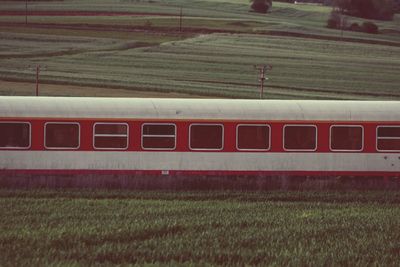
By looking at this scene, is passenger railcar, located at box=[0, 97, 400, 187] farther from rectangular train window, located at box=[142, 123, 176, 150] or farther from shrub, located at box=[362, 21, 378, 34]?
shrub, located at box=[362, 21, 378, 34]

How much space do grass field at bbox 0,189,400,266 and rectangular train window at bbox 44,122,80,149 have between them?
3.13 metres

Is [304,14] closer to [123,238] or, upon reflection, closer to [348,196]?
[348,196]

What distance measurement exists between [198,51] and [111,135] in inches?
1786

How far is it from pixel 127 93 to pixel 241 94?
6523mm

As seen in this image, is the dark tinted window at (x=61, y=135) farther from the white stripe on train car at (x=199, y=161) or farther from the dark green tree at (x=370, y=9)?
the dark green tree at (x=370, y=9)

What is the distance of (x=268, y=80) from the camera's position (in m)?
58.8

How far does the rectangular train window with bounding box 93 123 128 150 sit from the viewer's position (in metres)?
24.3

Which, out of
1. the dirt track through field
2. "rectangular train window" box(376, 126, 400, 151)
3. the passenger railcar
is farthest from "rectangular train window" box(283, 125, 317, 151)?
the dirt track through field

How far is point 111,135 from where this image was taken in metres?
24.3

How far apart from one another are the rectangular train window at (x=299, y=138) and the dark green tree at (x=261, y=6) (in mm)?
72009

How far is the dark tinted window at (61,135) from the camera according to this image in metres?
24.2

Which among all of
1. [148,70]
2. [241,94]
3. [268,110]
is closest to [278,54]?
[148,70]

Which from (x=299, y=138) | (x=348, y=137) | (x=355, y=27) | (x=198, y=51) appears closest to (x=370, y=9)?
(x=355, y=27)

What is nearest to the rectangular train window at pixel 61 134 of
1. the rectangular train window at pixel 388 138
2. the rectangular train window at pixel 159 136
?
the rectangular train window at pixel 159 136
